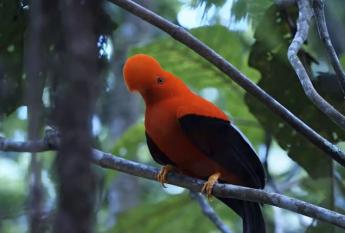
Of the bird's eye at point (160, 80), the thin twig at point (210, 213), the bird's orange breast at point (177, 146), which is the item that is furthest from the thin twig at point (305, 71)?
the thin twig at point (210, 213)

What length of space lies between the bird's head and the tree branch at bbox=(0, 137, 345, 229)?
0.43 m

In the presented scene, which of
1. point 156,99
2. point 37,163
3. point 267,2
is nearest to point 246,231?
point 156,99

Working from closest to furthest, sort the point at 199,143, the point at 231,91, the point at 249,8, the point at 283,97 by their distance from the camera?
the point at 199,143, the point at 249,8, the point at 283,97, the point at 231,91

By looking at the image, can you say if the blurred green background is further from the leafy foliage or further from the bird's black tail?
the bird's black tail

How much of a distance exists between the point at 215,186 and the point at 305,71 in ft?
1.81

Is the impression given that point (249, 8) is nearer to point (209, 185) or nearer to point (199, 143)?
point (199, 143)

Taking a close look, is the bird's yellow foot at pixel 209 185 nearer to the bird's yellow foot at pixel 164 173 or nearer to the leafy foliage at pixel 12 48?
the bird's yellow foot at pixel 164 173

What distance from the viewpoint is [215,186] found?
243 centimetres

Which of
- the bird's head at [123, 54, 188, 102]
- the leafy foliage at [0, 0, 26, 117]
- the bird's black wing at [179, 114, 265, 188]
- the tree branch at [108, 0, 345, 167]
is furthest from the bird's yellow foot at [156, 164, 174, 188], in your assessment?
the leafy foliage at [0, 0, 26, 117]

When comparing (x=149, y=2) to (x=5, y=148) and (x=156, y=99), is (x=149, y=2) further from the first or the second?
(x=5, y=148)

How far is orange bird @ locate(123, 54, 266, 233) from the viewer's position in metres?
2.82

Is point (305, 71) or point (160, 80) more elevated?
point (305, 71)

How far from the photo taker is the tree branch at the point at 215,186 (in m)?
1.96

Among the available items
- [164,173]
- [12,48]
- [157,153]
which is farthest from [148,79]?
[12,48]
